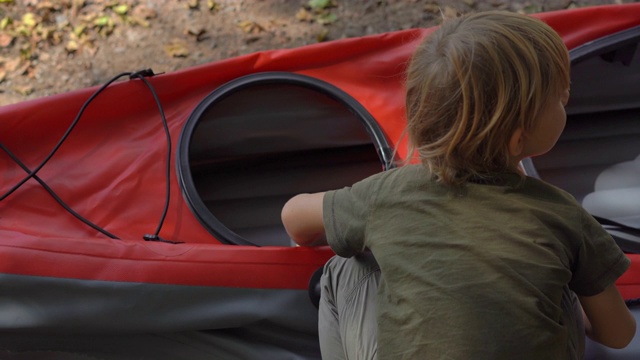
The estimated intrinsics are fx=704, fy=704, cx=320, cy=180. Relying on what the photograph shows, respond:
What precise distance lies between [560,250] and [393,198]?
24cm

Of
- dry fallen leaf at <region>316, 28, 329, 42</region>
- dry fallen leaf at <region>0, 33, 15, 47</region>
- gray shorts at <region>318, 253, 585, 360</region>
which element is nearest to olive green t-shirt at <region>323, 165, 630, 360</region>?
gray shorts at <region>318, 253, 585, 360</region>

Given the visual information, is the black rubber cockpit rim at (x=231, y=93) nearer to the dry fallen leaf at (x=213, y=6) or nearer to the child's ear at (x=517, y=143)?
the child's ear at (x=517, y=143)

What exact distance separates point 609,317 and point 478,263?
0.35 meters

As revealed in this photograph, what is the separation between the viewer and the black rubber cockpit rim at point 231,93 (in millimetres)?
1581

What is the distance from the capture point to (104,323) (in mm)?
1393

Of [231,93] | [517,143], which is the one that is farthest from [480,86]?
[231,93]

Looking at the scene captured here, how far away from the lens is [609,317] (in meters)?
1.15

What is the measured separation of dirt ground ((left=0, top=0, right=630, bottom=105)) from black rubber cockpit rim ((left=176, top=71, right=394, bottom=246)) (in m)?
0.82

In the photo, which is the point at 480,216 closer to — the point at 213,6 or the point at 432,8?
the point at 432,8

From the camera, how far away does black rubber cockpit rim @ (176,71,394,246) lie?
5.19ft

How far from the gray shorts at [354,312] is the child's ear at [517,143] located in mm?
298

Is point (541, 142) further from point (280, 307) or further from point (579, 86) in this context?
point (579, 86)

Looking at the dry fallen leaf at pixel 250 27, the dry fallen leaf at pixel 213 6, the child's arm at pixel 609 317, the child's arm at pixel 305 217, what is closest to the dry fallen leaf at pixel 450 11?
the dry fallen leaf at pixel 250 27

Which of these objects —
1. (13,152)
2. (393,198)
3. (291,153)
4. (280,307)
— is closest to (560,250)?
(393,198)
